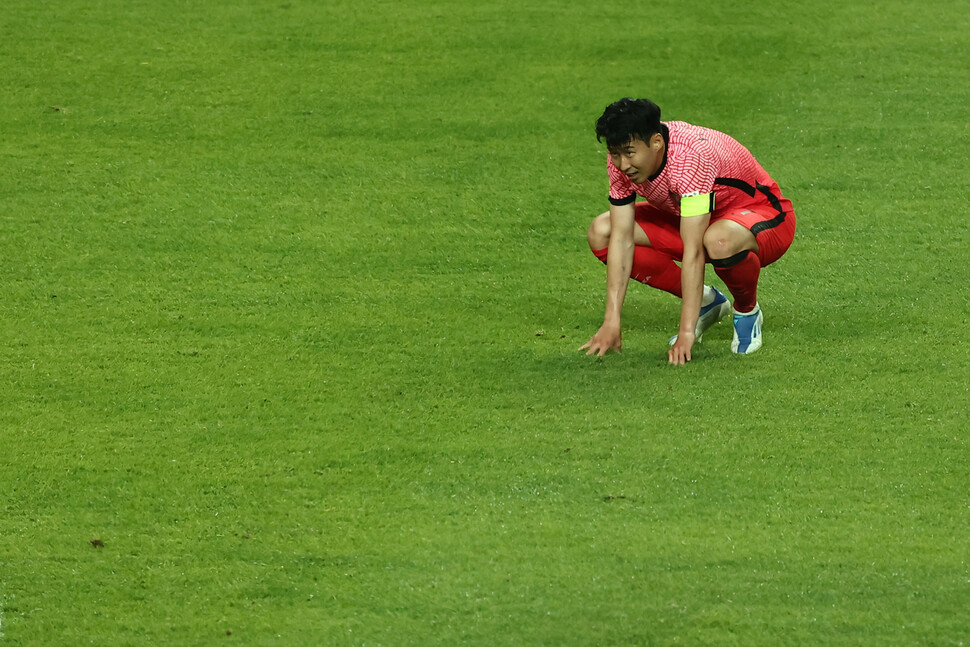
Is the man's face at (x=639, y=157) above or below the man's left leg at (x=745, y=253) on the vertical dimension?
above

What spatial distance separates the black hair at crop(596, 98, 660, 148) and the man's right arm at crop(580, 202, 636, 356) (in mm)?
295

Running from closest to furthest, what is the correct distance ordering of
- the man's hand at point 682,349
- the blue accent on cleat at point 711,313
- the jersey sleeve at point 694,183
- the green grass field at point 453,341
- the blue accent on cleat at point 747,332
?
the green grass field at point 453,341 → the jersey sleeve at point 694,183 → the man's hand at point 682,349 → the blue accent on cleat at point 747,332 → the blue accent on cleat at point 711,313

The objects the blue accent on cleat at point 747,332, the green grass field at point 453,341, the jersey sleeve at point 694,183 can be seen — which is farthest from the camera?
the blue accent on cleat at point 747,332

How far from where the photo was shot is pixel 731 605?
230 cm

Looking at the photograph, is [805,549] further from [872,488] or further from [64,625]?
[64,625]

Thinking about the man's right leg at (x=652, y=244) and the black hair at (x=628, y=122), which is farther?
the man's right leg at (x=652, y=244)

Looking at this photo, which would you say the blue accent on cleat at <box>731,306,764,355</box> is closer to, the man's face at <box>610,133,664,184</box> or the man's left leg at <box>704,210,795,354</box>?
the man's left leg at <box>704,210,795,354</box>

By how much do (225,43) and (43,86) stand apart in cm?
86

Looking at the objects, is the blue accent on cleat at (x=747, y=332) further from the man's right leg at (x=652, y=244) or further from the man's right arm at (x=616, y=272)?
the man's right arm at (x=616, y=272)

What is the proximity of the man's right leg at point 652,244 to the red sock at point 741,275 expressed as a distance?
0.21 m

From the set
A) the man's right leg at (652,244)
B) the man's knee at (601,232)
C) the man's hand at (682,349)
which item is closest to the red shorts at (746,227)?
the man's right leg at (652,244)

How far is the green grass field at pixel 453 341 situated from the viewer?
7.86ft

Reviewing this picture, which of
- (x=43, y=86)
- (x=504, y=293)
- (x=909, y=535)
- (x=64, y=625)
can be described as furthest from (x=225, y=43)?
(x=909, y=535)

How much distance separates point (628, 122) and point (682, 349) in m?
0.66
